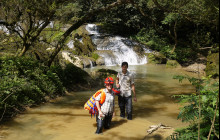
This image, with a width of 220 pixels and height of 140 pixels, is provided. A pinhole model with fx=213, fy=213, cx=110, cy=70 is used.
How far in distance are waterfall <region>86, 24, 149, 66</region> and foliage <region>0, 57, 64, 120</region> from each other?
12.8 meters

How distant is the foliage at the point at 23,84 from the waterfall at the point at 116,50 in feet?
41.9

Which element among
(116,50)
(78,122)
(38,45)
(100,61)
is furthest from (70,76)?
(116,50)

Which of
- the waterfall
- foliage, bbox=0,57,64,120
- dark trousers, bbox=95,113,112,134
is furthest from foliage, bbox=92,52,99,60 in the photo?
dark trousers, bbox=95,113,112,134

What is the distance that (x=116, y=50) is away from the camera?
2370 centimetres

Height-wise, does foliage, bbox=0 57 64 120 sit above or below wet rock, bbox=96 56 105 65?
below

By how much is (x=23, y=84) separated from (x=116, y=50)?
1742cm

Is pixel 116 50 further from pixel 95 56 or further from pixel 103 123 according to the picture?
pixel 103 123

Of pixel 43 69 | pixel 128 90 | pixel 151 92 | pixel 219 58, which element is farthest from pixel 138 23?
pixel 219 58

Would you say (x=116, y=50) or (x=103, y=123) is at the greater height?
(x=116, y=50)

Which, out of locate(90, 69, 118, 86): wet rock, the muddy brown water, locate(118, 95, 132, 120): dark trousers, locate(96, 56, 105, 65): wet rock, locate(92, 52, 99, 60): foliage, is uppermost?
locate(92, 52, 99, 60): foliage

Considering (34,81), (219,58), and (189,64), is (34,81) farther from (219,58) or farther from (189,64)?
(189,64)

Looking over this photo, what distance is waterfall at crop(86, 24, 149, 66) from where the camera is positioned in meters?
22.1

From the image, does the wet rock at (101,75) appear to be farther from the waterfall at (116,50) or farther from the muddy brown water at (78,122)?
the waterfall at (116,50)

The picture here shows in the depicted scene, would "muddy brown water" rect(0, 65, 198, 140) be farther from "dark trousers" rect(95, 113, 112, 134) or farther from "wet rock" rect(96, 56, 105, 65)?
Result: "wet rock" rect(96, 56, 105, 65)
